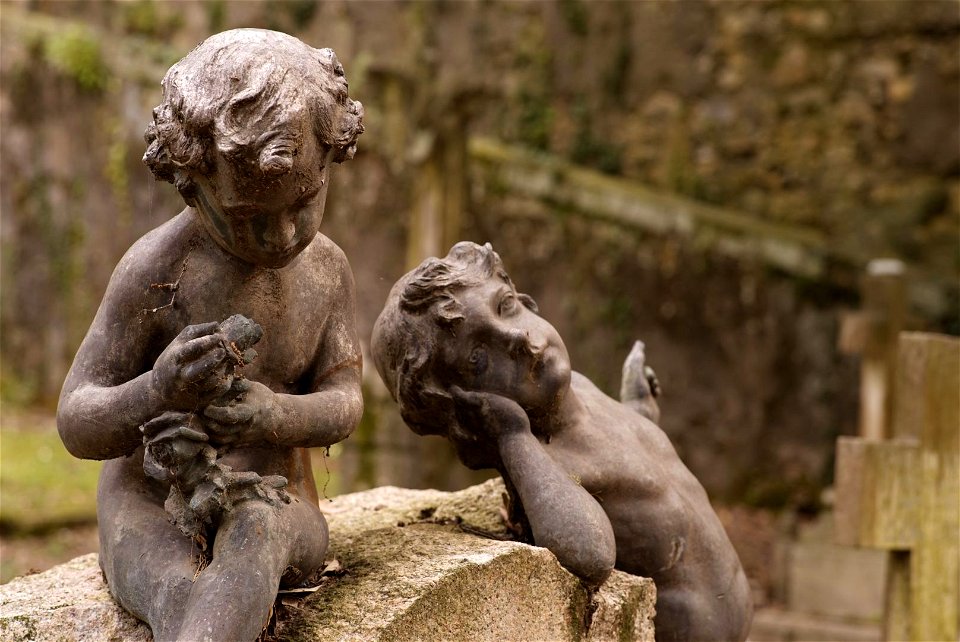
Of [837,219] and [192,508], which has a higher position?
[837,219]

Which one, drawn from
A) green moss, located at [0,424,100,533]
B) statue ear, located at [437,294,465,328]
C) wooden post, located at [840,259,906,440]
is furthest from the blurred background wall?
statue ear, located at [437,294,465,328]

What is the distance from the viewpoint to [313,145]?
233 centimetres

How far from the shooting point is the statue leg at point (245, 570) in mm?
2299

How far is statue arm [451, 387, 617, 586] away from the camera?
9.17 feet

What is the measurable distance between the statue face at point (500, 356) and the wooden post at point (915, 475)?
1.62 meters

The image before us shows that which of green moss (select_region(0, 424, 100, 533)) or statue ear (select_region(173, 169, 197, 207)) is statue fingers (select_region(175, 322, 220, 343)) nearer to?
statue ear (select_region(173, 169, 197, 207))

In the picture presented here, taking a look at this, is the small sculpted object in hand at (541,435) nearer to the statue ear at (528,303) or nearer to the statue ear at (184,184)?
the statue ear at (528,303)

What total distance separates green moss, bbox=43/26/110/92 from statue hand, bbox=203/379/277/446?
262 inches

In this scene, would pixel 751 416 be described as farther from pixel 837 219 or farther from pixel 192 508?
pixel 192 508

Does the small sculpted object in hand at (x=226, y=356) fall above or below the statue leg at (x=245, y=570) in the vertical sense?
above

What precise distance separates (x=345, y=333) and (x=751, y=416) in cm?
469

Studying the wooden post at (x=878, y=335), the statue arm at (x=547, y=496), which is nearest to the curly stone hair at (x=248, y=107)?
the statue arm at (x=547, y=496)

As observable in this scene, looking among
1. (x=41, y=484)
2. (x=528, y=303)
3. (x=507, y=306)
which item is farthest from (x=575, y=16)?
(x=507, y=306)

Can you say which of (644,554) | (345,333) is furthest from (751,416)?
(345,333)
